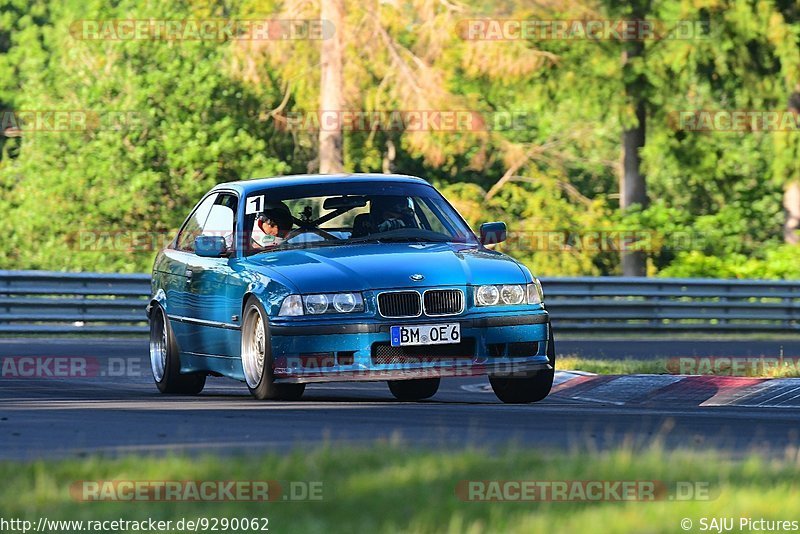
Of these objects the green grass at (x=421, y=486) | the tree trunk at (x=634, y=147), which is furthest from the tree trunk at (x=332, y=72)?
the green grass at (x=421, y=486)

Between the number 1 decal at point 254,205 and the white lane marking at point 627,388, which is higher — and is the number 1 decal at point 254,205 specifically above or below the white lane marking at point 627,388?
above

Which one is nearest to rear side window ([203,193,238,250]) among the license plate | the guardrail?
the license plate

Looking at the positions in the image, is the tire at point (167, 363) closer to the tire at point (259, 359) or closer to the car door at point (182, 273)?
the car door at point (182, 273)

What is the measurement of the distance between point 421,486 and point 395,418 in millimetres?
3365

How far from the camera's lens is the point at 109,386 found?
14.6m

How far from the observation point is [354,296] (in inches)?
440

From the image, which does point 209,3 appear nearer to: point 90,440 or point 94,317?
point 94,317

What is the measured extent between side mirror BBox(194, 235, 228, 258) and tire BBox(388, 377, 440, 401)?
5.86 ft

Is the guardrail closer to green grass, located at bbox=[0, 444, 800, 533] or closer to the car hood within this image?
the car hood

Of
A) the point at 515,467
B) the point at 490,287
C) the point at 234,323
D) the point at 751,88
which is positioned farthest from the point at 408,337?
the point at 751,88

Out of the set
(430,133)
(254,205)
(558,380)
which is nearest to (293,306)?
(254,205)

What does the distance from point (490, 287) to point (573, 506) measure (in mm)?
5317

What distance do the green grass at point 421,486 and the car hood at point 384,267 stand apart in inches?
133

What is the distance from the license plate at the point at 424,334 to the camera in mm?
11164
